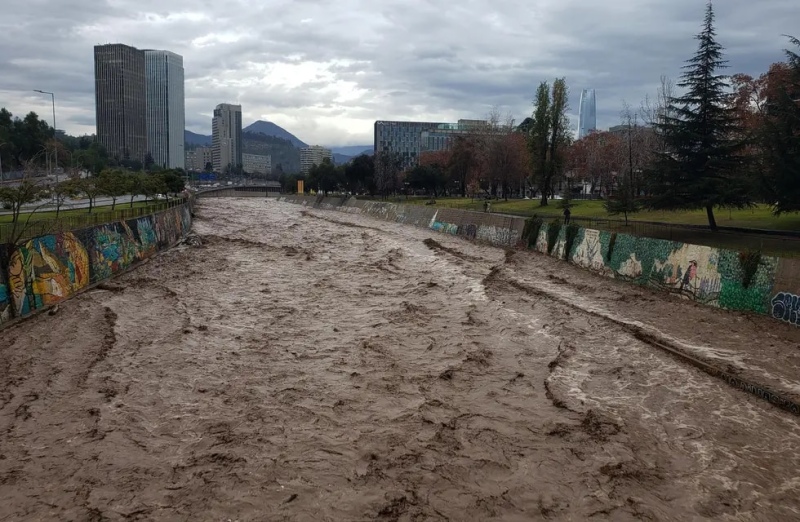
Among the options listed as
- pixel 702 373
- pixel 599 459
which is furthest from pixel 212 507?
pixel 702 373

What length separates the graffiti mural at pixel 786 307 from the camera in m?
19.3

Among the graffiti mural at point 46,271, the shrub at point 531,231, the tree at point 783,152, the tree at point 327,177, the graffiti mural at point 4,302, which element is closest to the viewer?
the graffiti mural at point 4,302

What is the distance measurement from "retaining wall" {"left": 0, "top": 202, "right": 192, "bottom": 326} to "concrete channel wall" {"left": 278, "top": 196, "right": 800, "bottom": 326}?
24.6 metres

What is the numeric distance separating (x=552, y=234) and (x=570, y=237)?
2.68m

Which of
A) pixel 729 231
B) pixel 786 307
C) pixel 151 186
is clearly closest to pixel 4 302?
pixel 786 307

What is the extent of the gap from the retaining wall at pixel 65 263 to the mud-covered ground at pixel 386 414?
0.90 m

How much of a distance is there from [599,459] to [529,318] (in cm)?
1171

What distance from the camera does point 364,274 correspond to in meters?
31.9

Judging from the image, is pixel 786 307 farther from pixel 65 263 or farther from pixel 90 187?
pixel 90 187

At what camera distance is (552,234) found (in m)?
39.0

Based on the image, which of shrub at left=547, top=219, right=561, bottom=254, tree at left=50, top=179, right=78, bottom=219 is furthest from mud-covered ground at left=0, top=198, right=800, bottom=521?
tree at left=50, top=179, right=78, bottom=219

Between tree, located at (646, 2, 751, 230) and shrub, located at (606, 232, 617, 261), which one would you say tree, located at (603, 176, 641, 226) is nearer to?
tree, located at (646, 2, 751, 230)

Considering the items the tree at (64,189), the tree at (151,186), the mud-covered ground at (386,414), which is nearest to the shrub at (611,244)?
the mud-covered ground at (386,414)

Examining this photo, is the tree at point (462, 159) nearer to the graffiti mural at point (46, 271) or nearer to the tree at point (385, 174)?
the tree at point (385, 174)
